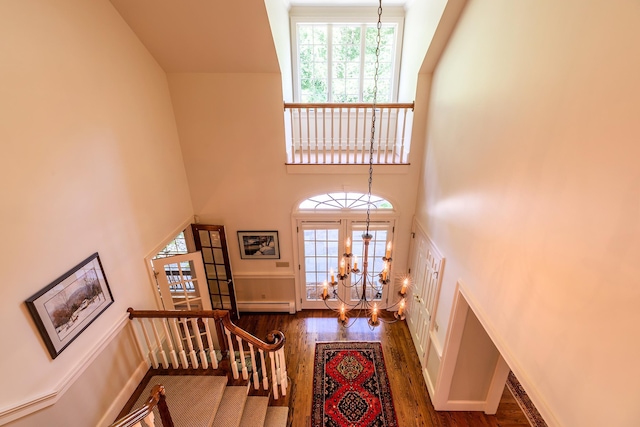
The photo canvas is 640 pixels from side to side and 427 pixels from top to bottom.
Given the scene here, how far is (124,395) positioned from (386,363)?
11.8ft

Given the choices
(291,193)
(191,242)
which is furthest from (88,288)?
(291,193)

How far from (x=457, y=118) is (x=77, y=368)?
4.52 metres

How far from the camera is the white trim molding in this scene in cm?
207

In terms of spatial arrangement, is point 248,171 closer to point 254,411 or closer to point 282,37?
point 282,37

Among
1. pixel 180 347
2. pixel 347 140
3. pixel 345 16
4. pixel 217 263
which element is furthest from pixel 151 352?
pixel 345 16

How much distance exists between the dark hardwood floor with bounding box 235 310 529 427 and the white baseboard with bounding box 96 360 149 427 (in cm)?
180

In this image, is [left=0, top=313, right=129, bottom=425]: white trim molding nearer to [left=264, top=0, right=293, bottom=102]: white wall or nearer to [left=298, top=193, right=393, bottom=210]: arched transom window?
[left=298, top=193, right=393, bottom=210]: arched transom window

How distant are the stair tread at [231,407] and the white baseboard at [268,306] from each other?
236cm

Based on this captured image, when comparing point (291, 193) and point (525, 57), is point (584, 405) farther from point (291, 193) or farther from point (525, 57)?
point (291, 193)

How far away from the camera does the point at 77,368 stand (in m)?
2.61

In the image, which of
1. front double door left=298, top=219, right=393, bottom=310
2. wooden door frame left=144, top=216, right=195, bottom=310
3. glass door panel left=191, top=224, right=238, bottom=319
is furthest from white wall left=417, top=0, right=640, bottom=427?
Result: glass door panel left=191, top=224, right=238, bottom=319

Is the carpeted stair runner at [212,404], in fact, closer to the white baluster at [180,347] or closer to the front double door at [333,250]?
the white baluster at [180,347]

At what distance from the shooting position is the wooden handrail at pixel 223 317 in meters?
3.19

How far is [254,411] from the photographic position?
3301 millimetres
